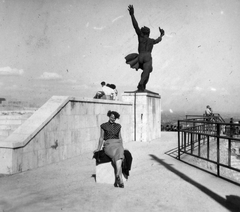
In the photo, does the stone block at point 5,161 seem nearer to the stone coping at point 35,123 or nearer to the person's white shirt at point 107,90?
the stone coping at point 35,123

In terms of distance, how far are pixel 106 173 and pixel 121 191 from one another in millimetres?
563

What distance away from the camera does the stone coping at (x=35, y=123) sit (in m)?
5.89

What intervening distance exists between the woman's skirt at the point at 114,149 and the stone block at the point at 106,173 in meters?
0.22

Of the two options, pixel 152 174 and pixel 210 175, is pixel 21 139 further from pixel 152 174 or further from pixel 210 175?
pixel 210 175

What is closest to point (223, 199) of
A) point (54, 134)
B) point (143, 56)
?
point (54, 134)

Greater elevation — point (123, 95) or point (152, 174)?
point (123, 95)

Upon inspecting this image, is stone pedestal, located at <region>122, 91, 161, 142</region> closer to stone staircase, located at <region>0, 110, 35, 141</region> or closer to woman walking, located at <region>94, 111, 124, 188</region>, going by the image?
stone staircase, located at <region>0, 110, 35, 141</region>

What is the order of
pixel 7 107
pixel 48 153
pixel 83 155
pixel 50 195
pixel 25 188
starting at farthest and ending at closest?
pixel 7 107
pixel 83 155
pixel 48 153
pixel 25 188
pixel 50 195

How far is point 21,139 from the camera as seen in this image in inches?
238

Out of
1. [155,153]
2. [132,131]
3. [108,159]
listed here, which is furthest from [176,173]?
[132,131]

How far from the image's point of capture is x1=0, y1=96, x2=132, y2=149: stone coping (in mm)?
5893

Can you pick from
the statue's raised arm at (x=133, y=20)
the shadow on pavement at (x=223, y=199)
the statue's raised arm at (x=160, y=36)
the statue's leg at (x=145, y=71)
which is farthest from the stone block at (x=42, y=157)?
the statue's raised arm at (x=160, y=36)

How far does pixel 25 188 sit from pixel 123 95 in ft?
26.1

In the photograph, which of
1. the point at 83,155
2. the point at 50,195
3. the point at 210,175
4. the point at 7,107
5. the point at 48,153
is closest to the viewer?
the point at 50,195
